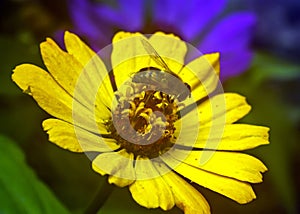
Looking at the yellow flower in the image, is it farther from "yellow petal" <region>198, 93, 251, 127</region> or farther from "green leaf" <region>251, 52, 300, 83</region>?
"green leaf" <region>251, 52, 300, 83</region>

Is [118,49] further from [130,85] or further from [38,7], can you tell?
[38,7]

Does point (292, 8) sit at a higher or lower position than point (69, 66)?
higher

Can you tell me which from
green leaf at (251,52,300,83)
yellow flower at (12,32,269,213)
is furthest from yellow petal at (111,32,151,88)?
green leaf at (251,52,300,83)

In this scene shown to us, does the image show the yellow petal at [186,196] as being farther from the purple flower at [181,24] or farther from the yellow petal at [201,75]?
the purple flower at [181,24]

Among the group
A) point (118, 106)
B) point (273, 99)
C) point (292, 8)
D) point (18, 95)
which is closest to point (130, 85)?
point (118, 106)

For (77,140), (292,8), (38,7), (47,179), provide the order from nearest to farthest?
(77,140), (47,179), (38,7), (292,8)
